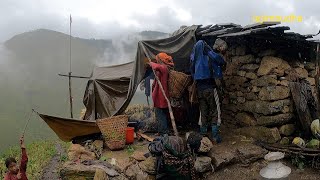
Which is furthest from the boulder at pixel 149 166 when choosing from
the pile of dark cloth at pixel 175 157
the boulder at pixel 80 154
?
the boulder at pixel 80 154

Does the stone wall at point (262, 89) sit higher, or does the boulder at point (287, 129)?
the stone wall at point (262, 89)

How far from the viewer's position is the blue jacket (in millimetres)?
6379

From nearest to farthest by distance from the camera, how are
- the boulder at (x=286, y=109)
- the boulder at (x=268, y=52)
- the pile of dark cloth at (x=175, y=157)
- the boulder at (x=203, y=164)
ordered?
the pile of dark cloth at (x=175, y=157)
the boulder at (x=203, y=164)
the boulder at (x=286, y=109)
the boulder at (x=268, y=52)

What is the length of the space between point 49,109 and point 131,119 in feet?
146

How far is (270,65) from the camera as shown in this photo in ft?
21.8

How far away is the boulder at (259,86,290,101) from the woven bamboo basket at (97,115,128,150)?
3.03 meters

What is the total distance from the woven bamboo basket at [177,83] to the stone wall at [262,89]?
1.20 m

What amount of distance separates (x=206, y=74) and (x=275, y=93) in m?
1.53

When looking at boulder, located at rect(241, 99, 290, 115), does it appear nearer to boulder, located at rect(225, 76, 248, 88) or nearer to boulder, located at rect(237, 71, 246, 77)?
boulder, located at rect(225, 76, 248, 88)

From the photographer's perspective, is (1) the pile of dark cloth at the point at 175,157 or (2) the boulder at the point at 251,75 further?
(2) the boulder at the point at 251,75

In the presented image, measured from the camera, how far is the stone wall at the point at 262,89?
6.58 meters

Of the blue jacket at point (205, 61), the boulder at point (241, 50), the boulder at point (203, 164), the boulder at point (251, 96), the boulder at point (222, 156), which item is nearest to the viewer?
the boulder at point (203, 164)

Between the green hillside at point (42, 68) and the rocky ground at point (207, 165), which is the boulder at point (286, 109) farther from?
the green hillside at point (42, 68)

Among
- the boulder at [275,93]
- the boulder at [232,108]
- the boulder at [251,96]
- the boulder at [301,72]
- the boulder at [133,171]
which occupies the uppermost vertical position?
the boulder at [301,72]
